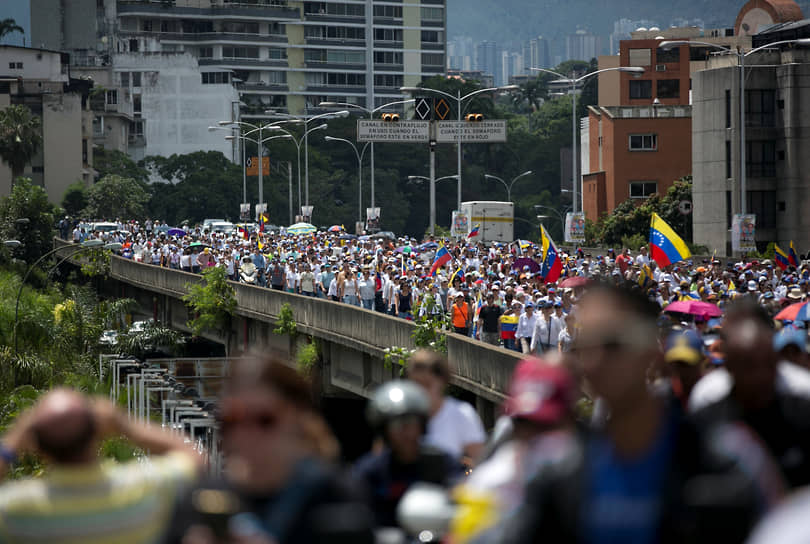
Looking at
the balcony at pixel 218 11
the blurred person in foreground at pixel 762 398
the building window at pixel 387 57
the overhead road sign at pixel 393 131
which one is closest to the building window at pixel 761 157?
the overhead road sign at pixel 393 131

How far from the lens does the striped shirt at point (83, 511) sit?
3689 mm

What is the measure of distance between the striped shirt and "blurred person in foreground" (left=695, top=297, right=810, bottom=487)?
1.82 meters

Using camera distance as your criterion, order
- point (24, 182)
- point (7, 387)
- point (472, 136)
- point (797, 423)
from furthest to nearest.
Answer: point (24, 182) < point (472, 136) < point (7, 387) < point (797, 423)

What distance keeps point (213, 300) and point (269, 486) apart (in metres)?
37.5

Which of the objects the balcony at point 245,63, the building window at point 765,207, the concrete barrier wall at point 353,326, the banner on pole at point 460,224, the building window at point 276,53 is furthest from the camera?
the building window at point 276,53

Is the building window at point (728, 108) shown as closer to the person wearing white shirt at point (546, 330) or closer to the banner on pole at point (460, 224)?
the banner on pole at point (460, 224)

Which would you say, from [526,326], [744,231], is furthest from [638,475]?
[744,231]

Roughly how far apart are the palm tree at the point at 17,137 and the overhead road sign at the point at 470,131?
122 feet

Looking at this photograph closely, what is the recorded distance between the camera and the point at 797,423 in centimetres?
429

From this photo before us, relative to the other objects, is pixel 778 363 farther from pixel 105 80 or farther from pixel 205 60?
pixel 205 60

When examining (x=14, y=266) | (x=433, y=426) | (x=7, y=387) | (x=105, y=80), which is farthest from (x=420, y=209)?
(x=433, y=426)

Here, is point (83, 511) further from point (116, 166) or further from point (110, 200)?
point (116, 166)

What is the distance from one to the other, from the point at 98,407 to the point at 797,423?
2.27 meters

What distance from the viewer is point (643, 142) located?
74375 mm
